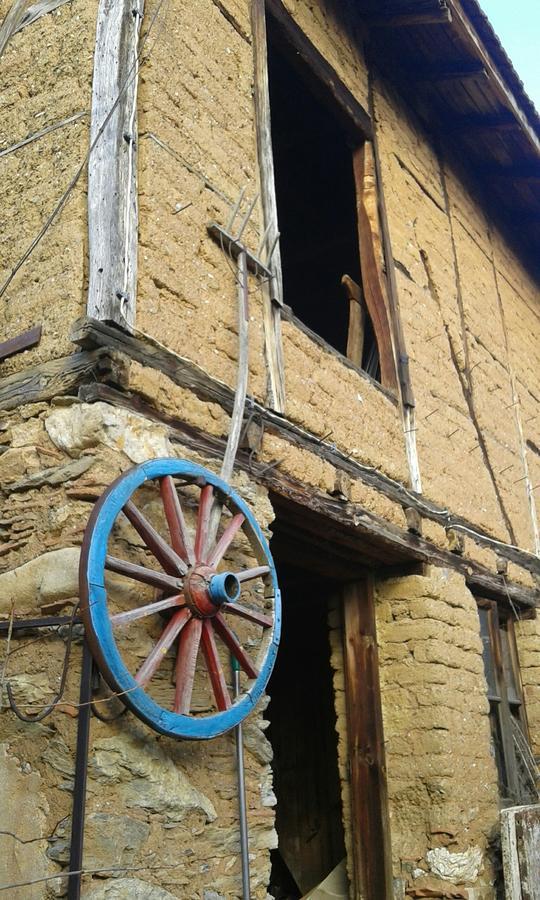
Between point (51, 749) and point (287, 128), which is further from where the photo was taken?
point (287, 128)

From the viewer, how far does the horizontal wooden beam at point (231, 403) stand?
314 centimetres

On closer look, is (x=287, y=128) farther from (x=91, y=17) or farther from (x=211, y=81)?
(x=91, y=17)

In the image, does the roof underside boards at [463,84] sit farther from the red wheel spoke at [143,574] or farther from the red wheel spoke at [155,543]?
the red wheel spoke at [143,574]

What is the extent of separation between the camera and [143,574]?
2789mm

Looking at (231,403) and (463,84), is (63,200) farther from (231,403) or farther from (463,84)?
(463,84)

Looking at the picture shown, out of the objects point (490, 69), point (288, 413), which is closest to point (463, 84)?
point (490, 69)

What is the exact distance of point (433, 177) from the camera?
6727mm

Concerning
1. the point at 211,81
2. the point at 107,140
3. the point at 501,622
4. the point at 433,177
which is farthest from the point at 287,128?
the point at 501,622

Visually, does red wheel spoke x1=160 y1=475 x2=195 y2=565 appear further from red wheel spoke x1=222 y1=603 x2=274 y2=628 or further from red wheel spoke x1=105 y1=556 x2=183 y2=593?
red wheel spoke x1=222 y1=603 x2=274 y2=628

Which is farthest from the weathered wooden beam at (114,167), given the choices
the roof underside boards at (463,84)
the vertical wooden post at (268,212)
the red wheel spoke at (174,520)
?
the roof underside boards at (463,84)

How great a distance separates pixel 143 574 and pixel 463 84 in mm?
5151

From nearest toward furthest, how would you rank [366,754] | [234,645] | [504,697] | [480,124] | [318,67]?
[234,645] → [366,754] → [318,67] → [504,697] → [480,124]

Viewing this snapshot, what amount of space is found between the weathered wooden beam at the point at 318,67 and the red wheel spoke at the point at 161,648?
3.76 meters

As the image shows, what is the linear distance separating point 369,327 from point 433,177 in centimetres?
142
